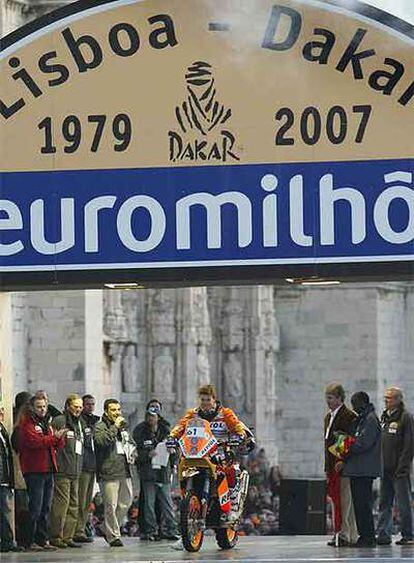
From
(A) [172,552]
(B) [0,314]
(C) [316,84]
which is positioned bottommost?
(A) [172,552]

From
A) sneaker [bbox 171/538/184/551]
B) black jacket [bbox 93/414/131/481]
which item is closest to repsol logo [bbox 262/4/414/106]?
sneaker [bbox 171/538/184/551]

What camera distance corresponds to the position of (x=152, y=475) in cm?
3306

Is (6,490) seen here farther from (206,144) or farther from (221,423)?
(206,144)

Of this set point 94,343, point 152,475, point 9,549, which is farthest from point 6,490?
point 94,343

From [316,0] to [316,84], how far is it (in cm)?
82

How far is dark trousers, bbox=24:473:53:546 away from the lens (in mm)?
30078

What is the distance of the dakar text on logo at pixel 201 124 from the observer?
1083 inches

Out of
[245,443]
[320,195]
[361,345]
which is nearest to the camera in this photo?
[320,195]

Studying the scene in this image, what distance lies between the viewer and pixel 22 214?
27859 millimetres

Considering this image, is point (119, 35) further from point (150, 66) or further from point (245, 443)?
point (245, 443)

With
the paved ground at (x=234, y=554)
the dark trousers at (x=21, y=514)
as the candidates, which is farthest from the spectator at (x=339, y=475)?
the dark trousers at (x=21, y=514)

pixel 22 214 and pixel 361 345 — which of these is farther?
pixel 361 345

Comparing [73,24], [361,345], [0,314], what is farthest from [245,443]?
[361,345]

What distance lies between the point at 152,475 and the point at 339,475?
12.0ft
